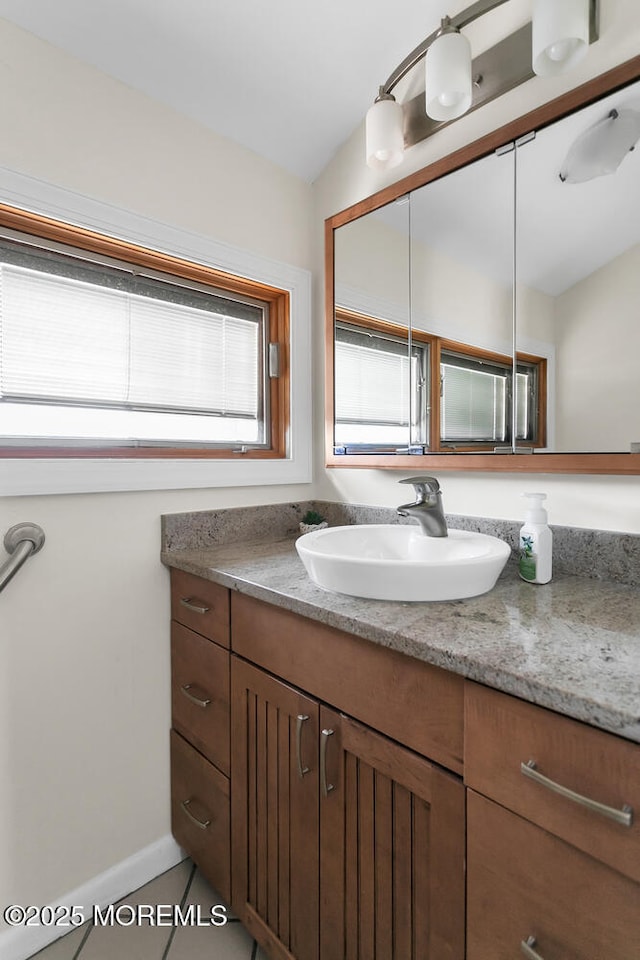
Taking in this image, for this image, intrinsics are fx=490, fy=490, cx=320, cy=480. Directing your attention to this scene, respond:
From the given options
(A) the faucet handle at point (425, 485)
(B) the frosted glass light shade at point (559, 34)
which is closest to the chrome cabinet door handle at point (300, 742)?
(A) the faucet handle at point (425, 485)

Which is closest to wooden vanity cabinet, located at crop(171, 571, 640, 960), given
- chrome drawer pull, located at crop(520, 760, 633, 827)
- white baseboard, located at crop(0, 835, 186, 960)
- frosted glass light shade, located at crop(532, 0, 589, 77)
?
chrome drawer pull, located at crop(520, 760, 633, 827)

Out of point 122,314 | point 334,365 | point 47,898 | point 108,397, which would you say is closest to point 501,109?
point 334,365

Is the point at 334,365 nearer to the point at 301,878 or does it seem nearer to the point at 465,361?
the point at 465,361

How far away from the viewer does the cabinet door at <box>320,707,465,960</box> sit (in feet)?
2.34

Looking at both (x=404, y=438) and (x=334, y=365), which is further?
(x=334, y=365)

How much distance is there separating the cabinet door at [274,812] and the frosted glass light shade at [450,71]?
136 cm

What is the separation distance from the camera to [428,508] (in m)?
1.17

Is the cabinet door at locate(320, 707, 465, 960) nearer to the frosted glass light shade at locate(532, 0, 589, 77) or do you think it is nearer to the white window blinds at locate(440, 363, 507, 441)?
the white window blinds at locate(440, 363, 507, 441)

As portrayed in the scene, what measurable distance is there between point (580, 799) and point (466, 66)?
1416 millimetres

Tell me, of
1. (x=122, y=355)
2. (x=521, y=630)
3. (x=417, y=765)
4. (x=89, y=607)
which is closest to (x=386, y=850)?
(x=417, y=765)

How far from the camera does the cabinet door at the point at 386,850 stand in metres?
0.71

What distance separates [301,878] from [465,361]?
120 cm

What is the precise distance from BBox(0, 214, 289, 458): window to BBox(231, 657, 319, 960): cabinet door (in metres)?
0.72

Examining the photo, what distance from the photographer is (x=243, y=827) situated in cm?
113
